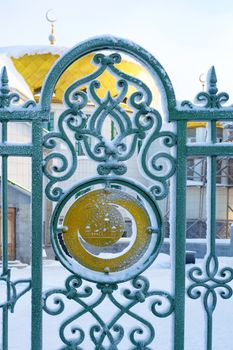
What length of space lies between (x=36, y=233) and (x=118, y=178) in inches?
22.1

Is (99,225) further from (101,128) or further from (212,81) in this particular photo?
(212,81)

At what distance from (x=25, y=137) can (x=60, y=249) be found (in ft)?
24.5

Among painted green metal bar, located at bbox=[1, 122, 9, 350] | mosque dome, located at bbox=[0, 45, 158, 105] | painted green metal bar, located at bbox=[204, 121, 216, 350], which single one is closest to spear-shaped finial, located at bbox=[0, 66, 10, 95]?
painted green metal bar, located at bbox=[1, 122, 9, 350]

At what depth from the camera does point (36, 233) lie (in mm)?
2582

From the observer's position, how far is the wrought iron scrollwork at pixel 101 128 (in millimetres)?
2584

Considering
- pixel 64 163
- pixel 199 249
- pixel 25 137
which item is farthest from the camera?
pixel 199 249

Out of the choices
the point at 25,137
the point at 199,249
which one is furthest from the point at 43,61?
the point at 199,249

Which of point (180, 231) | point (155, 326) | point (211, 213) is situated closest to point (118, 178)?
point (180, 231)

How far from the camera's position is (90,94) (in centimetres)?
262

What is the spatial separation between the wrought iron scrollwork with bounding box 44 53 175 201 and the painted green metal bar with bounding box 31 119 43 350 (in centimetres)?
5

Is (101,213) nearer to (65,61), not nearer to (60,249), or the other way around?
(60,249)

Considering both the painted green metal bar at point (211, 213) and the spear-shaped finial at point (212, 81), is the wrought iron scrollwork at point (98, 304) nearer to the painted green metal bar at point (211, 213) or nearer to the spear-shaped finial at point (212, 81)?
the painted green metal bar at point (211, 213)

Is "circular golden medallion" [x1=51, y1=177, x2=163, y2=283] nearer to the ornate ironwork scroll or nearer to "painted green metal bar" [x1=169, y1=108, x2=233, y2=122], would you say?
the ornate ironwork scroll

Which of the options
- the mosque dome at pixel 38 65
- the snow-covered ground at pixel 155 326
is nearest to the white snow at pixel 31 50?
the mosque dome at pixel 38 65
